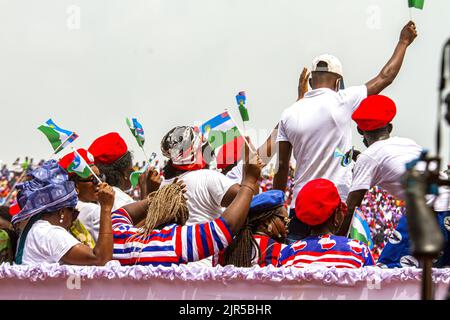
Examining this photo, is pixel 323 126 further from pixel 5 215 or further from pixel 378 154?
pixel 5 215

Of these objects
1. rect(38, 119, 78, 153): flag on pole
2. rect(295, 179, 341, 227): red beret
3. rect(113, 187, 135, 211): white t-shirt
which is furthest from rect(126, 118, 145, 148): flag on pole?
rect(295, 179, 341, 227): red beret

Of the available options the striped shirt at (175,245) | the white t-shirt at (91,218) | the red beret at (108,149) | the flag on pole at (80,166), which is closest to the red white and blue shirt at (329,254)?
the striped shirt at (175,245)

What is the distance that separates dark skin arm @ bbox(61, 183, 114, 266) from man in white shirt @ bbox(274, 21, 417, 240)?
1.19 meters

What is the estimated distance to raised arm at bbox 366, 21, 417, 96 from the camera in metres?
4.84

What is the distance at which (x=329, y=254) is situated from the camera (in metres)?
3.72

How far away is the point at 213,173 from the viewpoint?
443 centimetres

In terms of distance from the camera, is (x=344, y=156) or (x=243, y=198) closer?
(x=243, y=198)

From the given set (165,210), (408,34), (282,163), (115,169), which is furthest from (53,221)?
(408,34)

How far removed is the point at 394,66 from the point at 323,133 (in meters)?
0.61

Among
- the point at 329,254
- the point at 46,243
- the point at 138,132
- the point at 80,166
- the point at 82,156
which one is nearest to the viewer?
the point at 329,254

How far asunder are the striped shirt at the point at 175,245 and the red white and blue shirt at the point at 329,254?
12.5 inches

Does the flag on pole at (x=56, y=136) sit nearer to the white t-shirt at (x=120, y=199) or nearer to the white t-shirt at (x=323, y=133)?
the white t-shirt at (x=120, y=199)

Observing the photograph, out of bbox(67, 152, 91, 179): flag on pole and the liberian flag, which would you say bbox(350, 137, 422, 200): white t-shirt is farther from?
bbox(67, 152, 91, 179): flag on pole

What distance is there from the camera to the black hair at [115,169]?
522 centimetres
